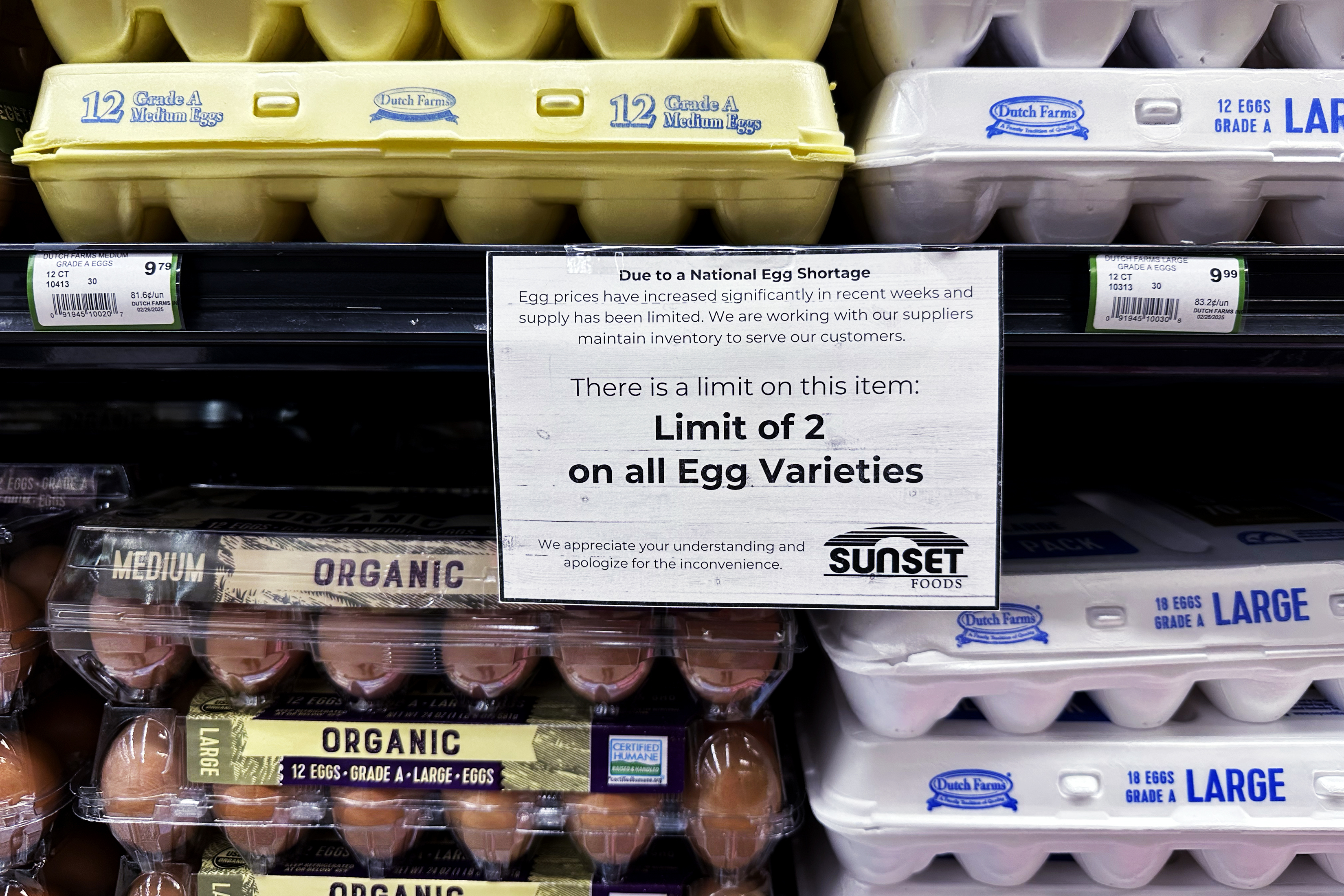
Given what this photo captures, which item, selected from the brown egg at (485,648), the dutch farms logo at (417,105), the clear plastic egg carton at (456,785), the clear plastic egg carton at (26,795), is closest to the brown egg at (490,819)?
the clear plastic egg carton at (456,785)

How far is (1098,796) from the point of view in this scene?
0.86 m

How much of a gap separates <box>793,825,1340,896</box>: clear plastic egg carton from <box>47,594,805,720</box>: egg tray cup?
0.23 metres

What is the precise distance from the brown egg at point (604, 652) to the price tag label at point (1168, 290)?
0.56m

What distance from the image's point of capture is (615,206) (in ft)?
2.60

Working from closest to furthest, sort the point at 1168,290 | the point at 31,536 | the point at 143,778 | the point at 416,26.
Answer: the point at 1168,290 < the point at 416,26 < the point at 143,778 < the point at 31,536

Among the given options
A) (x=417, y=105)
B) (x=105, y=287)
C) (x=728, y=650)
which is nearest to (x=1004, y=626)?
(x=728, y=650)

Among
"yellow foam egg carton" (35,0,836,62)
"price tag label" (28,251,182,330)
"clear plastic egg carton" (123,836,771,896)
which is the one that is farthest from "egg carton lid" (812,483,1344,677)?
"price tag label" (28,251,182,330)

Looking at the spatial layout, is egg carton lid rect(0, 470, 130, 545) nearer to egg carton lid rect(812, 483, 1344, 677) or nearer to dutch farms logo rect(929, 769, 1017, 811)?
egg carton lid rect(812, 483, 1344, 677)

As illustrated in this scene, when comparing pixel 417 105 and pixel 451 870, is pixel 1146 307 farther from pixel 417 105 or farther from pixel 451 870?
pixel 451 870

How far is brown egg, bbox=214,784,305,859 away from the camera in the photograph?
912 mm

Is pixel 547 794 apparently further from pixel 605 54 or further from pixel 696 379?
Result: pixel 605 54

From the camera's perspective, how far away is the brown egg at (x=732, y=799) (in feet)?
2.97

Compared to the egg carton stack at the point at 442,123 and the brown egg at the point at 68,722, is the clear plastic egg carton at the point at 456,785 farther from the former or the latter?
the egg carton stack at the point at 442,123

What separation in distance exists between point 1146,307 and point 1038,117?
207mm
